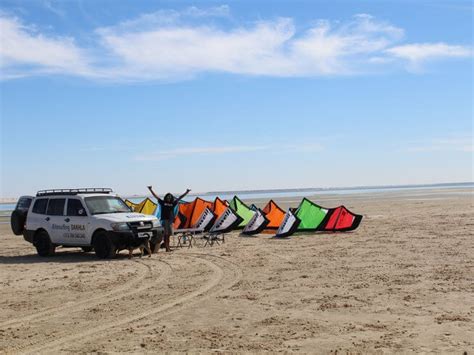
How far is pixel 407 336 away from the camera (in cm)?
720

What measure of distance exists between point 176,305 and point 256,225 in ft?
42.6

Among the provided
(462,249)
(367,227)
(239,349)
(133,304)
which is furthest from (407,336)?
(367,227)

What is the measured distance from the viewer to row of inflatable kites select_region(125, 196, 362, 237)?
71.0 feet

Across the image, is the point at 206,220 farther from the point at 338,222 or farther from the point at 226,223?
the point at 338,222

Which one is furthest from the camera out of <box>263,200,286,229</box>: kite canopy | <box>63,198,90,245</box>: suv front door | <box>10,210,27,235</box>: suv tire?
<box>263,200,286,229</box>: kite canopy

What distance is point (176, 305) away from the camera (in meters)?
9.47

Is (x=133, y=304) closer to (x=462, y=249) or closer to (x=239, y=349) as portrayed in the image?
(x=239, y=349)

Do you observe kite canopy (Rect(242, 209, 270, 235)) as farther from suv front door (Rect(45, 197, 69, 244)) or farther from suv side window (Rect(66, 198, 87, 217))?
suv front door (Rect(45, 197, 69, 244))

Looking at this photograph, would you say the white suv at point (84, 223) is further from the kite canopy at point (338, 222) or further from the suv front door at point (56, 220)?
the kite canopy at point (338, 222)

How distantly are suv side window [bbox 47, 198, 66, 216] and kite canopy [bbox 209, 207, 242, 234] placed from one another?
6774 millimetres

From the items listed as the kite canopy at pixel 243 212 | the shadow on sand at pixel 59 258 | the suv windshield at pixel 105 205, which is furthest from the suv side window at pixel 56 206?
the kite canopy at pixel 243 212

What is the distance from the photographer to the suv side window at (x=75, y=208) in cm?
1695

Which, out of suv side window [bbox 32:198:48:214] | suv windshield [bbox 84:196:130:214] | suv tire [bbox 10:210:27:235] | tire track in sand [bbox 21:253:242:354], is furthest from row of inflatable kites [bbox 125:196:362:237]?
tire track in sand [bbox 21:253:242:354]

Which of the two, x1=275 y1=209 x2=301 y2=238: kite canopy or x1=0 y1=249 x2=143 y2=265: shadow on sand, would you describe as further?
x1=275 y1=209 x2=301 y2=238: kite canopy
